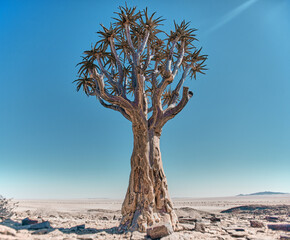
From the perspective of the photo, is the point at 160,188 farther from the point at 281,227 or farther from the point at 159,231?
the point at 281,227

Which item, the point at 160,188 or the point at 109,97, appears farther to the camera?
the point at 109,97

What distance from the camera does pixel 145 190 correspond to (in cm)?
656

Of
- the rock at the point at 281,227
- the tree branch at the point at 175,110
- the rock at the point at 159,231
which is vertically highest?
the tree branch at the point at 175,110

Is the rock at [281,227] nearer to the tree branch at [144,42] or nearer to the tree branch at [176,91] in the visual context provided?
the tree branch at [176,91]

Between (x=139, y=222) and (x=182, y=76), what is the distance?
5571 mm

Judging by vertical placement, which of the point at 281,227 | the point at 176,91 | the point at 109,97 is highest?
the point at 176,91

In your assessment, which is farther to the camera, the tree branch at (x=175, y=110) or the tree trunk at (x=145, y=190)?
the tree branch at (x=175, y=110)

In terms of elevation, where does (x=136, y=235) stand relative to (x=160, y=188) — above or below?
below

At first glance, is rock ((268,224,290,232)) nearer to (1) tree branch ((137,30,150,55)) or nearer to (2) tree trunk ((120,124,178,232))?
(2) tree trunk ((120,124,178,232))

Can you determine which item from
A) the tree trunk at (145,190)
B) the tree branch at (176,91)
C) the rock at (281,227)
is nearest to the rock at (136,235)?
the tree trunk at (145,190)

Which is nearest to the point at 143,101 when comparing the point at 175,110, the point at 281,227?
the point at 175,110

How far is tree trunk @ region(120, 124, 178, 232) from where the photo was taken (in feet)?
20.6

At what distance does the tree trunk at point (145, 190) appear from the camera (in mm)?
6277

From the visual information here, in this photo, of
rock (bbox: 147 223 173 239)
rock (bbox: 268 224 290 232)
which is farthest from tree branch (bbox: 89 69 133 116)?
rock (bbox: 268 224 290 232)
